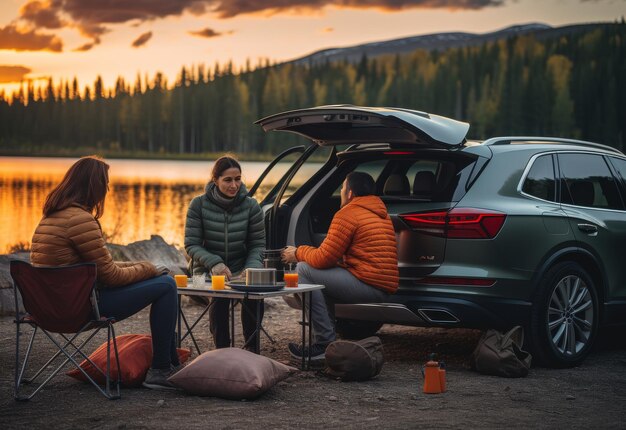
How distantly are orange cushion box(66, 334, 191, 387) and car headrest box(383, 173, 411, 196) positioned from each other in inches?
96.2

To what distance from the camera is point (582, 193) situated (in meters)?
8.60

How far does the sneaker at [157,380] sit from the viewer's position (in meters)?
6.97

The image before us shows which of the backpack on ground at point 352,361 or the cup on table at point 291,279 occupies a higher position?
the cup on table at point 291,279

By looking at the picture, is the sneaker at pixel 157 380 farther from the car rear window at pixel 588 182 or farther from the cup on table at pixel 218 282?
the car rear window at pixel 588 182

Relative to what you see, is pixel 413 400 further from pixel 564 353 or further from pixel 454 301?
pixel 564 353

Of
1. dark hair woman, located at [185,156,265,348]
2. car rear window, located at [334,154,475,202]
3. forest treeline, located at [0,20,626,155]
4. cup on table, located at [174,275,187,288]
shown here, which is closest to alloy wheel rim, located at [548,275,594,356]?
car rear window, located at [334,154,475,202]

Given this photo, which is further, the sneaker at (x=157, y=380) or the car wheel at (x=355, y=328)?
the car wheel at (x=355, y=328)

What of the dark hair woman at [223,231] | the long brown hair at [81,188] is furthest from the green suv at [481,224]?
the long brown hair at [81,188]

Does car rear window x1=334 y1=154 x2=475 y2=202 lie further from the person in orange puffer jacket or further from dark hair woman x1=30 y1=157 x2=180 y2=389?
dark hair woman x1=30 y1=157 x2=180 y2=389

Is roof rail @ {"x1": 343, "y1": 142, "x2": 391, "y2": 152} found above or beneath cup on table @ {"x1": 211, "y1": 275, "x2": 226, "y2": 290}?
above

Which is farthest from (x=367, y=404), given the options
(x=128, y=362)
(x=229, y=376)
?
(x=128, y=362)

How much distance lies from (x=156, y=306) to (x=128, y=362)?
1.40 ft

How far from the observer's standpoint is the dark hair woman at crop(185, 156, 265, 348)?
8.01 m

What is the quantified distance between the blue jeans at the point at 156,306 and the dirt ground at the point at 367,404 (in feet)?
0.94
